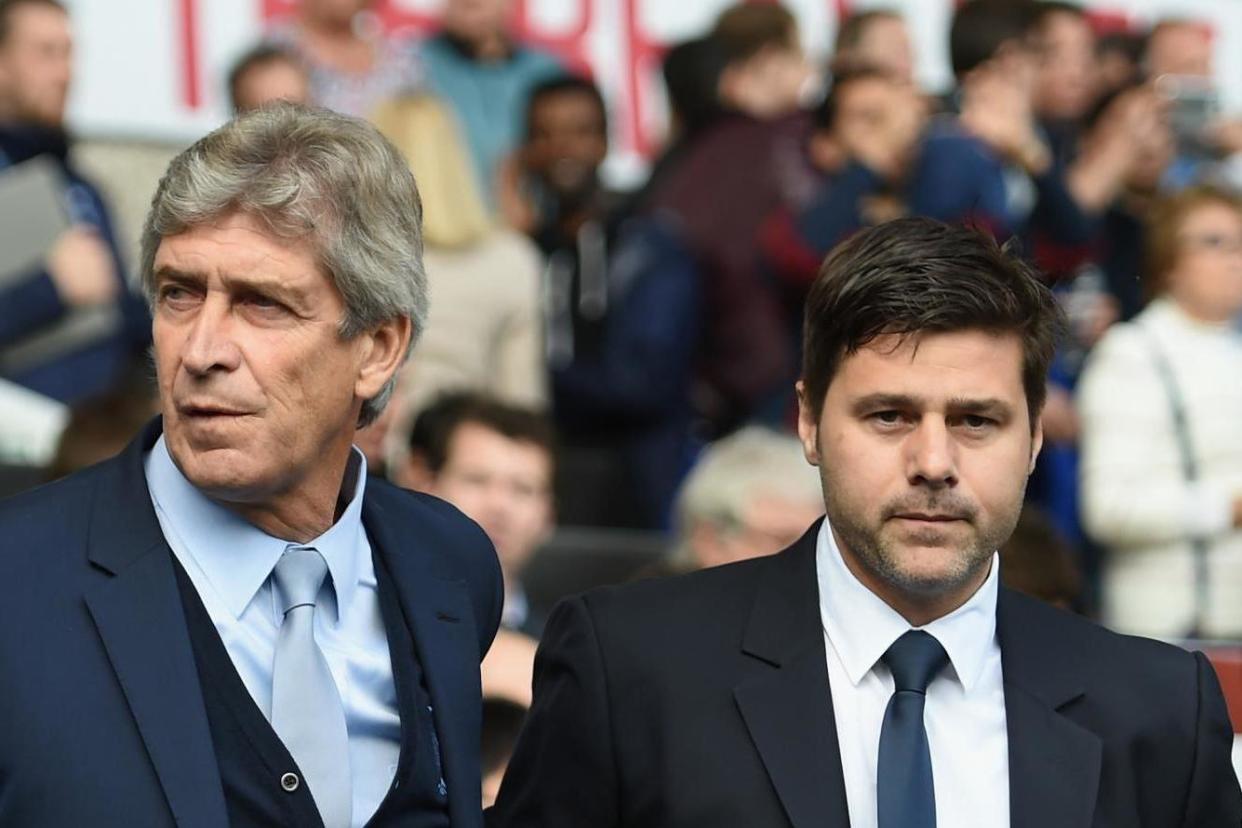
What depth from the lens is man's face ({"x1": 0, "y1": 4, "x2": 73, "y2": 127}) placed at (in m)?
6.01

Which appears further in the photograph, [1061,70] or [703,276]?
[1061,70]

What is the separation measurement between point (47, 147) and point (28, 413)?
2.26ft

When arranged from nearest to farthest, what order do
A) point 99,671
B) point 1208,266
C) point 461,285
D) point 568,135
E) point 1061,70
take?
point 99,671, point 1208,266, point 461,285, point 568,135, point 1061,70

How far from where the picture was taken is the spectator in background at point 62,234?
19.4ft

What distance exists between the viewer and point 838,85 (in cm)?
663

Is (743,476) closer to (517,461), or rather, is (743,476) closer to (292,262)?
(517,461)

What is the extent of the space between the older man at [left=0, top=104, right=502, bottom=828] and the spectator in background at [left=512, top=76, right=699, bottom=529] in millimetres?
3705

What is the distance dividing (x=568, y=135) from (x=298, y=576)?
14.1 ft

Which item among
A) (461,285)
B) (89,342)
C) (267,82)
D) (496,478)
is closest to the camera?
(496,478)

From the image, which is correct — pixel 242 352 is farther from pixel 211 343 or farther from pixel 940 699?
pixel 940 699

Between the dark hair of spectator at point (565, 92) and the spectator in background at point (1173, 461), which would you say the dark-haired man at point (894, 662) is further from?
the dark hair of spectator at point (565, 92)

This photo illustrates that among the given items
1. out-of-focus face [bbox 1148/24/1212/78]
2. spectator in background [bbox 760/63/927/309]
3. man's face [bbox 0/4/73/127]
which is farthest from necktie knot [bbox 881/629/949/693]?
out-of-focus face [bbox 1148/24/1212/78]

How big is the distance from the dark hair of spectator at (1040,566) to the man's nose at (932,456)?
→ 1509 mm

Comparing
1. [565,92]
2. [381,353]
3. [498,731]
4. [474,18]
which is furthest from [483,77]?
[381,353]
